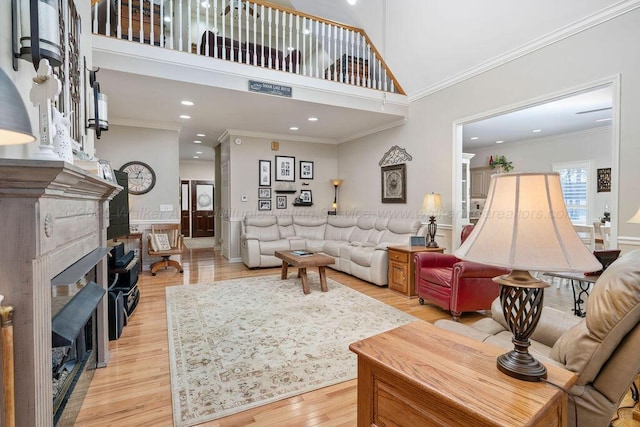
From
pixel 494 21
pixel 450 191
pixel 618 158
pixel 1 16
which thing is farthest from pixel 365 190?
pixel 1 16

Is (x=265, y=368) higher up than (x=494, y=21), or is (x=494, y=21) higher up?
(x=494, y=21)

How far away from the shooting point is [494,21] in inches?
150

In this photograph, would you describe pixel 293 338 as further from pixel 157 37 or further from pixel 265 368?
pixel 157 37

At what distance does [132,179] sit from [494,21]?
6016 mm

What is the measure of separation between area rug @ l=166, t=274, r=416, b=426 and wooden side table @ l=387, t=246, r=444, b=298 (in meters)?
0.53

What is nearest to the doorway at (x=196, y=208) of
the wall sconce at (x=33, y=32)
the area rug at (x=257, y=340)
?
the area rug at (x=257, y=340)

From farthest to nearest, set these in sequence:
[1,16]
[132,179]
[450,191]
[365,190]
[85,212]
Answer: [365,190] → [132,179] → [450,191] → [85,212] → [1,16]

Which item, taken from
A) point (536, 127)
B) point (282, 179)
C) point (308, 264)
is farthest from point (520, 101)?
point (282, 179)

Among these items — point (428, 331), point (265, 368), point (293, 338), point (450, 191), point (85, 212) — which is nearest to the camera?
point (428, 331)

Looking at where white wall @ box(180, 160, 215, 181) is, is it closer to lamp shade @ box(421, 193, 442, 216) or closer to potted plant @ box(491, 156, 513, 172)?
lamp shade @ box(421, 193, 442, 216)

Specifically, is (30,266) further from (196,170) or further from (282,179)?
(196,170)

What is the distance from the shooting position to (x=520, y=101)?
12.1ft

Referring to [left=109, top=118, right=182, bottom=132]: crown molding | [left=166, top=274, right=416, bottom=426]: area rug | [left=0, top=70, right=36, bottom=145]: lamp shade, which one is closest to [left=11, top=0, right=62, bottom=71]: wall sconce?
[left=0, top=70, right=36, bottom=145]: lamp shade

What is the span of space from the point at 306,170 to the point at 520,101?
432cm
